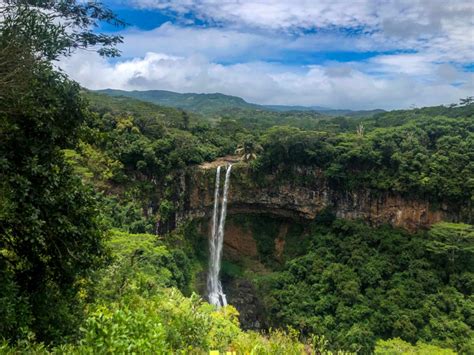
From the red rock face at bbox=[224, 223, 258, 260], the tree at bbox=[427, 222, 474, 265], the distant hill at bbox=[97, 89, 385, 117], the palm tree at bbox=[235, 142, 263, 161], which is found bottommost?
the red rock face at bbox=[224, 223, 258, 260]

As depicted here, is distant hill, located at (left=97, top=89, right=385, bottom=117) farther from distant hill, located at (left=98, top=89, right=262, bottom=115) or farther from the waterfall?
the waterfall

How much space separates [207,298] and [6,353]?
17.2 meters

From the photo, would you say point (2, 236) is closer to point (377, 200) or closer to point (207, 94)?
point (377, 200)

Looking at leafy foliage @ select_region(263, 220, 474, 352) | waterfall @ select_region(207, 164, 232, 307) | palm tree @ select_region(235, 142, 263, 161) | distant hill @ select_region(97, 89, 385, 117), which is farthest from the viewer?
distant hill @ select_region(97, 89, 385, 117)

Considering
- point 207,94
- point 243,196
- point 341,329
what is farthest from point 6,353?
point 207,94

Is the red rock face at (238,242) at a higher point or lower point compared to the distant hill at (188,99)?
lower

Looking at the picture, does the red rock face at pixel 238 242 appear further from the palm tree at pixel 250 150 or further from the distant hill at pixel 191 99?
the distant hill at pixel 191 99

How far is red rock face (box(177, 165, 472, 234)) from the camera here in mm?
19812

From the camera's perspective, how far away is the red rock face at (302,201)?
1981 cm

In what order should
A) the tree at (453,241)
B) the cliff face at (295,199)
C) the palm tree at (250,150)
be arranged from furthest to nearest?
1. the palm tree at (250,150)
2. the cliff face at (295,199)
3. the tree at (453,241)

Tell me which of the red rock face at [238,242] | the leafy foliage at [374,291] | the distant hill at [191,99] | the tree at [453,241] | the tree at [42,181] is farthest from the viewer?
the distant hill at [191,99]

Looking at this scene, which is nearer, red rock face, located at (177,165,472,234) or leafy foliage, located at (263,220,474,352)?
leafy foliage, located at (263,220,474,352)

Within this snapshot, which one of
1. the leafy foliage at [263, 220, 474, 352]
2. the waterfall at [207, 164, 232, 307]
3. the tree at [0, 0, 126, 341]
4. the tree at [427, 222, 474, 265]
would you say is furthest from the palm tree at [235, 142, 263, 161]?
the tree at [0, 0, 126, 341]

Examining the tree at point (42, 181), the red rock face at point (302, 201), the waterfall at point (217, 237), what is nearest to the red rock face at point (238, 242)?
the red rock face at point (302, 201)
